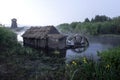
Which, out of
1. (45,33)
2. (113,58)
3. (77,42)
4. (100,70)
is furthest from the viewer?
(77,42)

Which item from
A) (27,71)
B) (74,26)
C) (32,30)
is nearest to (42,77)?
(27,71)

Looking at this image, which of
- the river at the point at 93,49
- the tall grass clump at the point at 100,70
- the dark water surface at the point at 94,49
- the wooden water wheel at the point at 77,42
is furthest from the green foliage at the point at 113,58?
the wooden water wheel at the point at 77,42

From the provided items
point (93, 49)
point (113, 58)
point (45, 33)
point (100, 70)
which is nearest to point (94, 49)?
point (93, 49)

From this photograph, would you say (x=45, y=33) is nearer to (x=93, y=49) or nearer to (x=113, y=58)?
(x=93, y=49)

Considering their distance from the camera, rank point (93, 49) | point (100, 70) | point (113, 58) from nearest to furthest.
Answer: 1. point (100, 70)
2. point (113, 58)
3. point (93, 49)

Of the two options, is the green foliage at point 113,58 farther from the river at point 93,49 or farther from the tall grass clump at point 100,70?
the river at point 93,49

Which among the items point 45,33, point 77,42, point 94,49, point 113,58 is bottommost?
point 94,49

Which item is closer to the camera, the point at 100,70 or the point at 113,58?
the point at 100,70

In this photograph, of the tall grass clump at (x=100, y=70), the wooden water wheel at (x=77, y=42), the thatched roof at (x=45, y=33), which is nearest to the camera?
the tall grass clump at (x=100, y=70)

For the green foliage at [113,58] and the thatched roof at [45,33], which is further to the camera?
the thatched roof at [45,33]

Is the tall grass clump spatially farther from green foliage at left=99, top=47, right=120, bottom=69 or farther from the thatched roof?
the thatched roof

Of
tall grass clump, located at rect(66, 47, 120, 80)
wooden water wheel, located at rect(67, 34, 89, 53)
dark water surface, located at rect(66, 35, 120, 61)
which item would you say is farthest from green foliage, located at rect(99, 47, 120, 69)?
wooden water wheel, located at rect(67, 34, 89, 53)

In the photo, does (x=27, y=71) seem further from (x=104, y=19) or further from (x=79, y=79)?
(x=104, y=19)

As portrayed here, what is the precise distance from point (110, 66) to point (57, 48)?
2965 cm
